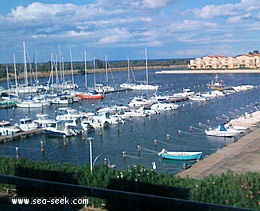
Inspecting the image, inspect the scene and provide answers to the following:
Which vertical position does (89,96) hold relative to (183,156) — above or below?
above

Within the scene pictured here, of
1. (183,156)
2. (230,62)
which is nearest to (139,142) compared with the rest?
(183,156)

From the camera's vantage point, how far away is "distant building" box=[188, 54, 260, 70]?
110m

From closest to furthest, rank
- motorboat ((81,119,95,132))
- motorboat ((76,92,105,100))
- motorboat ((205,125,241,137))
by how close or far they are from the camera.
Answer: motorboat ((205,125,241,137))
motorboat ((81,119,95,132))
motorboat ((76,92,105,100))

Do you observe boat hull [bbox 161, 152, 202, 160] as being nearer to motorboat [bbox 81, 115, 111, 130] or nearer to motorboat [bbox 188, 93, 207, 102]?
motorboat [bbox 81, 115, 111, 130]

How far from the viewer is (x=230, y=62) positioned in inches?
4387

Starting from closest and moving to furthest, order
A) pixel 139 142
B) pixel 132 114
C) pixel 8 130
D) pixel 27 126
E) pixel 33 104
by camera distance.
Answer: pixel 139 142 → pixel 8 130 → pixel 27 126 → pixel 132 114 → pixel 33 104

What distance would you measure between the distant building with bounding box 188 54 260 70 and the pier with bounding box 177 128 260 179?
310ft

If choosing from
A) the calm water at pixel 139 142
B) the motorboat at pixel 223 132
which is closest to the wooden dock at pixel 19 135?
the calm water at pixel 139 142

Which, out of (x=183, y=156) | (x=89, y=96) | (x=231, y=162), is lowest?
(x=183, y=156)

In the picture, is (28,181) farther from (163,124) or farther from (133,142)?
Result: (163,124)

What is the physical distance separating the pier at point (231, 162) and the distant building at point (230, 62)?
94.4 meters

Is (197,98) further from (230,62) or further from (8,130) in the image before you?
(230,62)

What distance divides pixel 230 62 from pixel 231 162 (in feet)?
327

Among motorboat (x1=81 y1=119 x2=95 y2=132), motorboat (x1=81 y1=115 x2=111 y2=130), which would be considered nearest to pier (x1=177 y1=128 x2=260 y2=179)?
motorboat (x1=81 y1=119 x2=95 y2=132)
